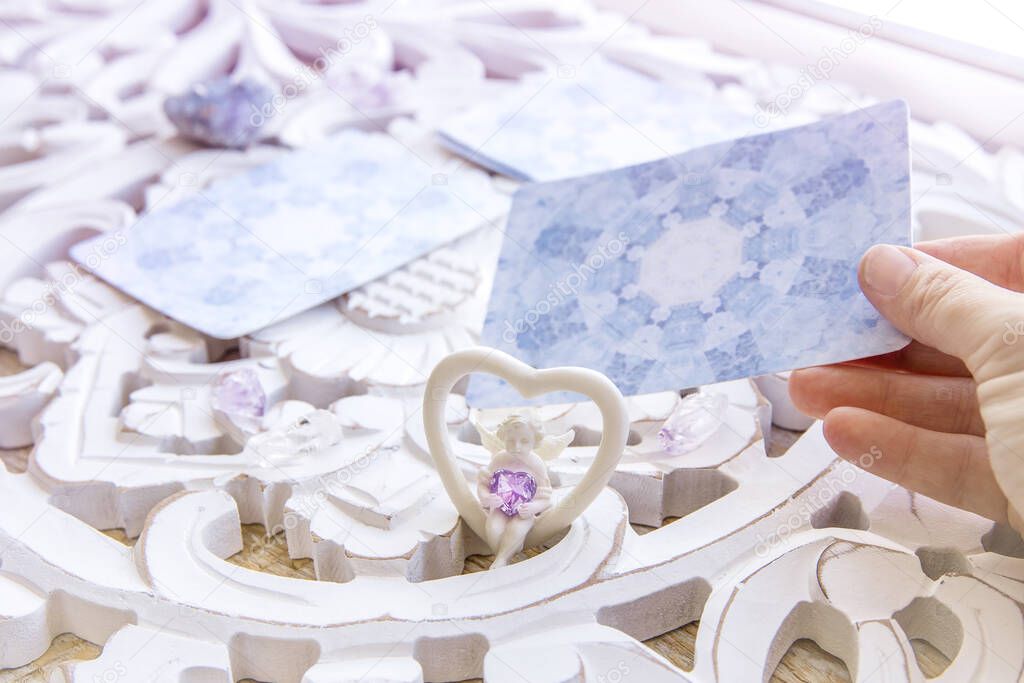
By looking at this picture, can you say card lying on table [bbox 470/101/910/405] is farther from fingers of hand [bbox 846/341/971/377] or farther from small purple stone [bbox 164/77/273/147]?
small purple stone [bbox 164/77/273/147]

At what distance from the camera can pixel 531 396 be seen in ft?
2.22

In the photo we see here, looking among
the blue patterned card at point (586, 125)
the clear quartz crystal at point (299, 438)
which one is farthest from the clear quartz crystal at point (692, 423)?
the blue patterned card at point (586, 125)

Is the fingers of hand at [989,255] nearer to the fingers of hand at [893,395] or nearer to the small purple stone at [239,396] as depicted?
the fingers of hand at [893,395]

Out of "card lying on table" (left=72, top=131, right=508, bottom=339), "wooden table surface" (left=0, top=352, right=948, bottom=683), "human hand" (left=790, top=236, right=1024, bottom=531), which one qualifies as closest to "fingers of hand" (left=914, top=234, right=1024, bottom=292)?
"human hand" (left=790, top=236, right=1024, bottom=531)

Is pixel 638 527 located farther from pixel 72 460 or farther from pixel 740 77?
pixel 740 77

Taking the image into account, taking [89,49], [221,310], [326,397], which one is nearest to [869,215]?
[326,397]

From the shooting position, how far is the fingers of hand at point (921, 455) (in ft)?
2.45

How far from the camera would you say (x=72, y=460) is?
32.3 inches

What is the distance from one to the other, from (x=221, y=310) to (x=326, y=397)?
0.49 feet

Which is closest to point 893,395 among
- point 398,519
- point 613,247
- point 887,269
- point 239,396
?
point 887,269

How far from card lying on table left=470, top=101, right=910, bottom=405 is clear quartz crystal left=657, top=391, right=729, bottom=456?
0.04 metres

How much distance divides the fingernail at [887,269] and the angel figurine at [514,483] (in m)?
0.24

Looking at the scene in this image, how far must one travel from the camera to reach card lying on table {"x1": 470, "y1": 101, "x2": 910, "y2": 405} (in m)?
0.80

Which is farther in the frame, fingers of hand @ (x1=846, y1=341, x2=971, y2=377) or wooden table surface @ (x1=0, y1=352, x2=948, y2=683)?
fingers of hand @ (x1=846, y1=341, x2=971, y2=377)
